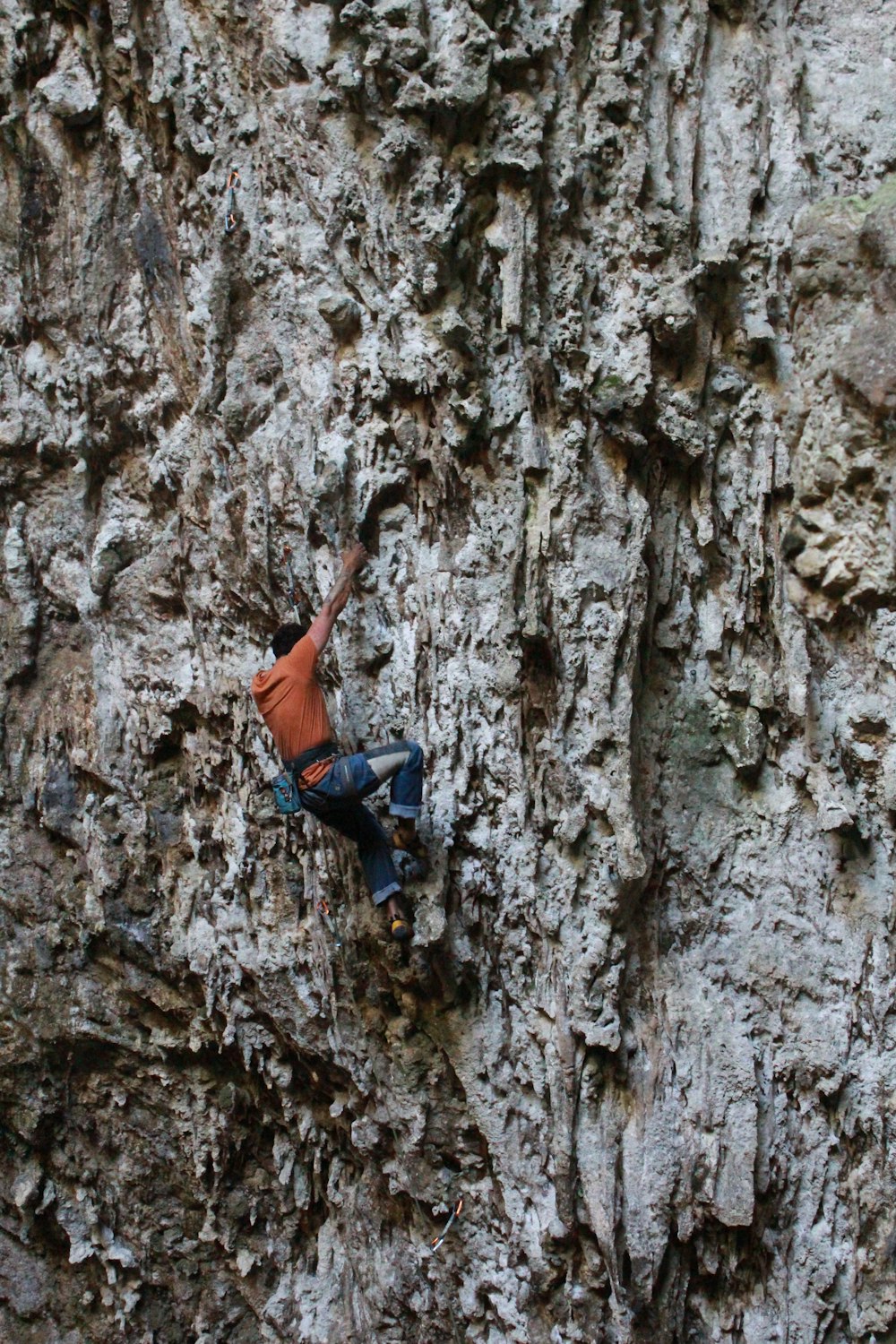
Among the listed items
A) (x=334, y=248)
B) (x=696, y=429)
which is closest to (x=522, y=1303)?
(x=696, y=429)

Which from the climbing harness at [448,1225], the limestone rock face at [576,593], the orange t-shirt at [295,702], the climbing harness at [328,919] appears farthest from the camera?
the climbing harness at [328,919]

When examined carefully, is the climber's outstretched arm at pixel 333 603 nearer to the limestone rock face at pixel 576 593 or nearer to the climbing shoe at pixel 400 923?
the limestone rock face at pixel 576 593

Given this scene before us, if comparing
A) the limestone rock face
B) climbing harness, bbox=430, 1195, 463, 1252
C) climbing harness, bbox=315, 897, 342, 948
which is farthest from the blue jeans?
climbing harness, bbox=430, 1195, 463, 1252

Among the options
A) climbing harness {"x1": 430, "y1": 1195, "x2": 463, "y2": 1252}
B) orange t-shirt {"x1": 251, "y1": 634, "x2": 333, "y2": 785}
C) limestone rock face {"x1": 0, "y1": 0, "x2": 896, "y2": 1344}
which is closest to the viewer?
orange t-shirt {"x1": 251, "y1": 634, "x2": 333, "y2": 785}

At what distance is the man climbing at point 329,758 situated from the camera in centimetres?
466

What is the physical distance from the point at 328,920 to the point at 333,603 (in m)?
1.59

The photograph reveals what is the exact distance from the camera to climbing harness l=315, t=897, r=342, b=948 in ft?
17.5

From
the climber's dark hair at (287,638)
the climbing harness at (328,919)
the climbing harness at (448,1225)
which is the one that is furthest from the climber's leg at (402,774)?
the climbing harness at (448,1225)

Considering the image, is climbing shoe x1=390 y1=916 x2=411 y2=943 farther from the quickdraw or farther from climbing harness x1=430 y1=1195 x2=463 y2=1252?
climbing harness x1=430 y1=1195 x2=463 y2=1252

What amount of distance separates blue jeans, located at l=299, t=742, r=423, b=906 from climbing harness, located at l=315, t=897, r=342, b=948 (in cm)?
46

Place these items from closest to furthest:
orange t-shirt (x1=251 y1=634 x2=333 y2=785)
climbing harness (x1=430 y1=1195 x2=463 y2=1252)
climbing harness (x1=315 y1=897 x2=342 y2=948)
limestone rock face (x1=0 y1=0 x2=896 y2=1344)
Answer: orange t-shirt (x1=251 y1=634 x2=333 y2=785) → limestone rock face (x1=0 y1=0 x2=896 y2=1344) → climbing harness (x1=430 y1=1195 x2=463 y2=1252) → climbing harness (x1=315 y1=897 x2=342 y2=948)

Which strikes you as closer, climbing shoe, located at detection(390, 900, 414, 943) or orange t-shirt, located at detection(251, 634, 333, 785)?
orange t-shirt, located at detection(251, 634, 333, 785)

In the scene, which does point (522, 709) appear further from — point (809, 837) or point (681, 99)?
point (681, 99)

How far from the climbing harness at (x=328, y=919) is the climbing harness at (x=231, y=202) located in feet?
10.4
